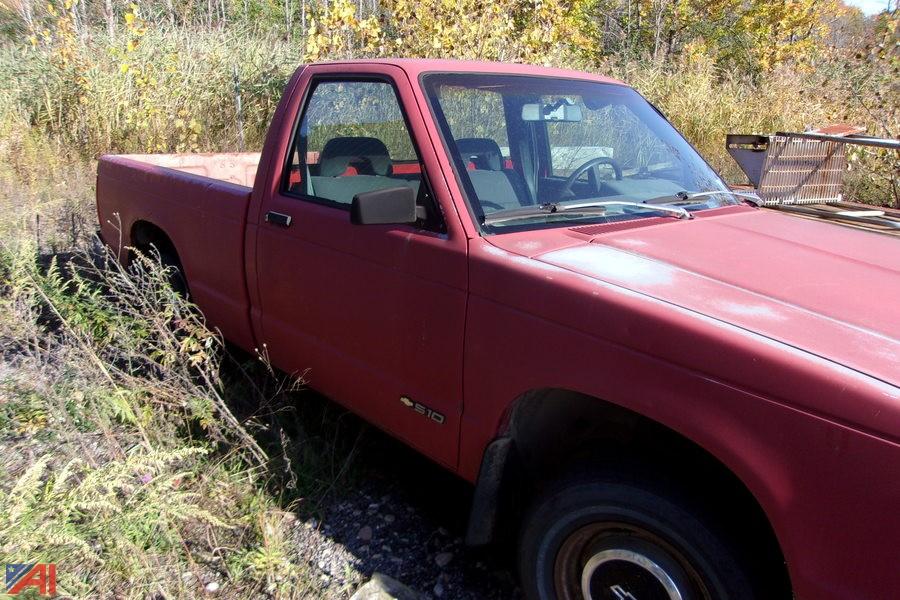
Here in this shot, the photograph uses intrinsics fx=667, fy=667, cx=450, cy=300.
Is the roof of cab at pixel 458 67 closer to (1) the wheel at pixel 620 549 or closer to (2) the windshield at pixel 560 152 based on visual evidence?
(2) the windshield at pixel 560 152

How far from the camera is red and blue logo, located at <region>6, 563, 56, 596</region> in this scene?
2123mm

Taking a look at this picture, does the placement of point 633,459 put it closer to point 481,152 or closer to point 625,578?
point 625,578

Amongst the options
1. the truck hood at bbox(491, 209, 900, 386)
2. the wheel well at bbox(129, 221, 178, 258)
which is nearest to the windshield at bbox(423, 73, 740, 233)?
the truck hood at bbox(491, 209, 900, 386)

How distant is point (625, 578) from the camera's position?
1.94 meters

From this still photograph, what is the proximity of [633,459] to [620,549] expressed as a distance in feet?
0.84

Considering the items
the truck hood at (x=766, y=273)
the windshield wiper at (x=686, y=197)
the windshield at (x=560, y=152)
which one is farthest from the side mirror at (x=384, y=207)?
the windshield wiper at (x=686, y=197)

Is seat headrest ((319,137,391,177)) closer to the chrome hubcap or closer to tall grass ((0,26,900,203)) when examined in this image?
the chrome hubcap

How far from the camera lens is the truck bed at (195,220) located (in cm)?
332

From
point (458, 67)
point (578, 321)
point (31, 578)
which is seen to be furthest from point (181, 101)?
point (578, 321)

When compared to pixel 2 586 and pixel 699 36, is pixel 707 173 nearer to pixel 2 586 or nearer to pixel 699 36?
pixel 2 586

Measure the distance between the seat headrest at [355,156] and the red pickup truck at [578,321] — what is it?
11 millimetres

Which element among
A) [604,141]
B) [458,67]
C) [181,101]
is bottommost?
[604,141]

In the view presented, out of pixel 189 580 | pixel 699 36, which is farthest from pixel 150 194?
pixel 699 36

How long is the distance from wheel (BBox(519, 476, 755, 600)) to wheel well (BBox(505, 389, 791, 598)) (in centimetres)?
5
